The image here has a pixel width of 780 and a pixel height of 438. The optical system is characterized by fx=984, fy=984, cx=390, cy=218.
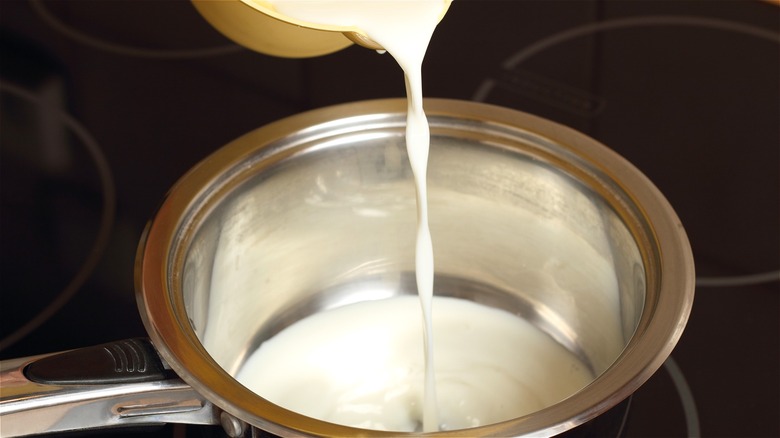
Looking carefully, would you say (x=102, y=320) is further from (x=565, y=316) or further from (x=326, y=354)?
(x=565, y=316)

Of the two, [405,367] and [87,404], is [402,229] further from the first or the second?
[87,404]

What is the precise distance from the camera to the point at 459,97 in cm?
101

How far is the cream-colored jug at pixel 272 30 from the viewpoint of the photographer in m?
0.66

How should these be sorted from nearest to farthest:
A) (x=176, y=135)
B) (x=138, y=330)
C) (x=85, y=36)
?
(x=138, y=330), (x=176, y=135), (x=85, y=36)

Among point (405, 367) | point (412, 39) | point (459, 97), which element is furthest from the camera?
point (459, 97)

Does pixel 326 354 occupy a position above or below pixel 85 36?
below

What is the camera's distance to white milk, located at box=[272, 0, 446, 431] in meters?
0.67

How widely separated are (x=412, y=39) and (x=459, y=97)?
31 cm

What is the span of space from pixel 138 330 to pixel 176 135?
250 mm

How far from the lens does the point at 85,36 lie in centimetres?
109

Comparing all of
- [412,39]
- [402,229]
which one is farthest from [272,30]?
[402,229]

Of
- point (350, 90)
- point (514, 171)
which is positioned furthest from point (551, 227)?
point (350, 90)

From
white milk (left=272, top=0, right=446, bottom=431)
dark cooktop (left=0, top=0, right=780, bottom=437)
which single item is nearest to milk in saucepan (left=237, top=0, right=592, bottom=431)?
white milk (left=272, top=0, right=446, bottom=431)

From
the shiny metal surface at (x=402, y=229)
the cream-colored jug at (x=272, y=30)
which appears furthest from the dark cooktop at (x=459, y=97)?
the cream-colored jug at (x=272, y=30)
